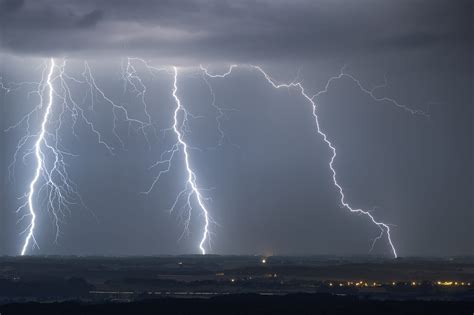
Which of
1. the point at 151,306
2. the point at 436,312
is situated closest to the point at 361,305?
the point at 436,312

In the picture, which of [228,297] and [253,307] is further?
[228,297]

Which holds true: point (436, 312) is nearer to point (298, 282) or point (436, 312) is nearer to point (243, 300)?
point (243, 300)

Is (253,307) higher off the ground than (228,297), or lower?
lower

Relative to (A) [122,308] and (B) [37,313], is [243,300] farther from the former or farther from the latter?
(B) [37,313]

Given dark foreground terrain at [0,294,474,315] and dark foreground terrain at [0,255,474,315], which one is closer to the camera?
dark foreground terrain at [0,294,474,315]

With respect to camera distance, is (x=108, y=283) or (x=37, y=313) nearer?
(x=37, y=313)

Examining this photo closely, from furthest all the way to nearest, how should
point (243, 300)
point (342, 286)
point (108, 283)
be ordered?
1. point (108, 283)
2. point (342, 286)
3. point (243, 300)

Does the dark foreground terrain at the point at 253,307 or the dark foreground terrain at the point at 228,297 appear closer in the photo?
the dark foreground terrain at the point at 253,307

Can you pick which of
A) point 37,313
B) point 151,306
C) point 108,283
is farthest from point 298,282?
point 37,313

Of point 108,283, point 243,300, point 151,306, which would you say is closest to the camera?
point 151,306
